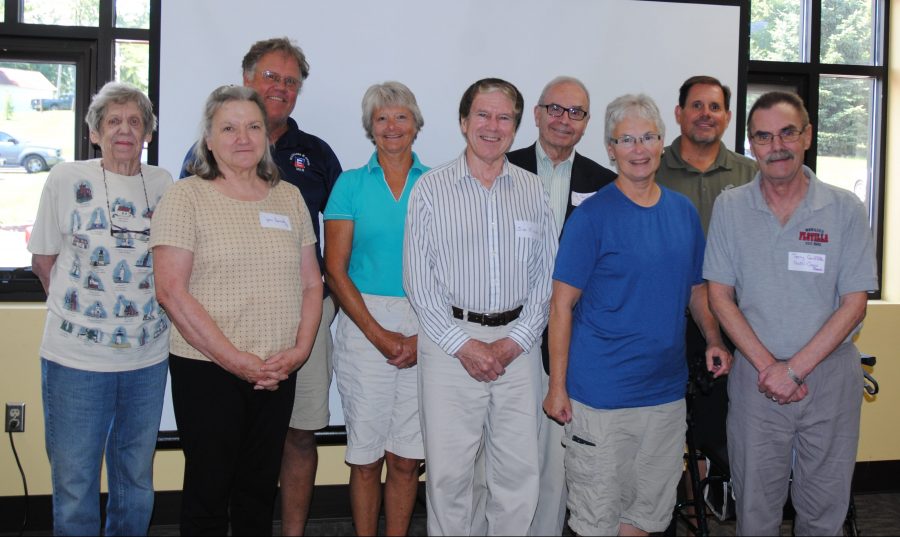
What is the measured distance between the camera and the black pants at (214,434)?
2.18 meters

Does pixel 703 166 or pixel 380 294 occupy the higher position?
pixel 703 166

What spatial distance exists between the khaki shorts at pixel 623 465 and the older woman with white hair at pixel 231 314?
97 cm

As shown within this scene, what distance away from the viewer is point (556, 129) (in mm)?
2738

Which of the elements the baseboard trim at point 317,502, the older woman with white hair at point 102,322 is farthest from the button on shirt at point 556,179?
the baseboard trim at point 317,502

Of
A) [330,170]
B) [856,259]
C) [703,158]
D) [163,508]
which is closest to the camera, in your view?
[856,259]

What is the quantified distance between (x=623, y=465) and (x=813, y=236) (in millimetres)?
954

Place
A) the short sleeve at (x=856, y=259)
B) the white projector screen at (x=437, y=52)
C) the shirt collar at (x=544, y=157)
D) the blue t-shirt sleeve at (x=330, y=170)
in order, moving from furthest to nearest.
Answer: the white projector screen at (x=437, y=52) < the blue t-shirt sleeve at (x=330, y=170) < the shirt collar at (x=544, y=157) < the short sleeve at (x=856, y=259)

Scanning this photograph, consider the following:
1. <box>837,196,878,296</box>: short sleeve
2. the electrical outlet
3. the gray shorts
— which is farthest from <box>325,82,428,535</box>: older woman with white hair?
the electrical outlet

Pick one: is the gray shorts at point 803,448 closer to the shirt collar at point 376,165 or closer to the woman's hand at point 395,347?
the woman's hand at point 395,347

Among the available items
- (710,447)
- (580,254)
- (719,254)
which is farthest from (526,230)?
(710,447)

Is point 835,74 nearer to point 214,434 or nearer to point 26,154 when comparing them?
point 214,434

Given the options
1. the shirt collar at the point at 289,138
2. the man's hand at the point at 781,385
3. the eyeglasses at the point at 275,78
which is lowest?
the man's hand at the point at 781,385

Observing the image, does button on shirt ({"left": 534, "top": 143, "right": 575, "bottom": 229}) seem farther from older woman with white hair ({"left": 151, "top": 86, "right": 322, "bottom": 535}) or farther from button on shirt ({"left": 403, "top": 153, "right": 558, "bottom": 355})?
older woman with white hair ({"left": 151, "top": 86, "right": 322, "bottom": 535})

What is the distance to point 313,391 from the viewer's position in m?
2.78
